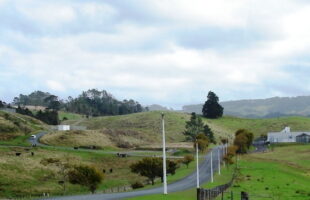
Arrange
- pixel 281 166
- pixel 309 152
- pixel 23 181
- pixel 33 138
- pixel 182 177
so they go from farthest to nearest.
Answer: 1. pixel 33 138
2. pixel 309 152
3. pixel 281 166
4. pixel 182 177
5. pixel 23 181

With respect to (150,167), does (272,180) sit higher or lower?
lower

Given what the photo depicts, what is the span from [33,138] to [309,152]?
103 m

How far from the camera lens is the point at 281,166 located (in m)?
126

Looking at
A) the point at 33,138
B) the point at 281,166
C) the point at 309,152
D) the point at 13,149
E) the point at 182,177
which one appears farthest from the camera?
the point at 33,138

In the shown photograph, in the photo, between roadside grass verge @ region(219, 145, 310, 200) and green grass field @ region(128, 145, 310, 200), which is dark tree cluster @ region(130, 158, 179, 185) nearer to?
green grass field @ region(128, 145, 310, 200)

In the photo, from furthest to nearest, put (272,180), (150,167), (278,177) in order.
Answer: (150,167)
(278,177)
(272,180)

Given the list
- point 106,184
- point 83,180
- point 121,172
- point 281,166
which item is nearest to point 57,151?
point 121,172

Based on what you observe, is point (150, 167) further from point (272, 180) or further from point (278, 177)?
point (272, 180)

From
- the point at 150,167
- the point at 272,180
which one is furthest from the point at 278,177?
the point at 150,167

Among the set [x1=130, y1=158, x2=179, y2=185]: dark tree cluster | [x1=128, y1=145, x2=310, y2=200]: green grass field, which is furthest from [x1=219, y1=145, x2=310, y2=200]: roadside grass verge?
[x1=130, y1=158, x2=179, y2=185]: dark tree cluster

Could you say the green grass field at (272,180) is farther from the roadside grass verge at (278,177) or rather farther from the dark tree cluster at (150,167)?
the dark tree cluster at (150,167)

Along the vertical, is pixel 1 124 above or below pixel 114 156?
above

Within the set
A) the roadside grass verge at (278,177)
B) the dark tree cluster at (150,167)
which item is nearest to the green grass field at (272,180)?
the roadside grass verge at (278,177)

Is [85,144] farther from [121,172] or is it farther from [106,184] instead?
[106,184]
